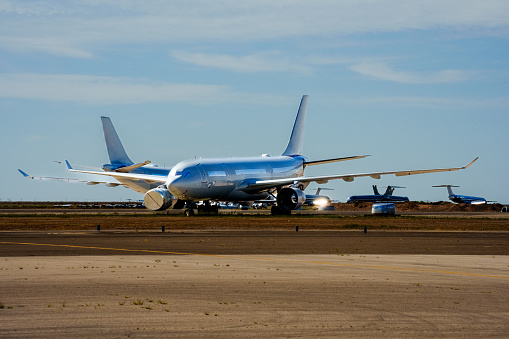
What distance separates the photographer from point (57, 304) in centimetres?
1383

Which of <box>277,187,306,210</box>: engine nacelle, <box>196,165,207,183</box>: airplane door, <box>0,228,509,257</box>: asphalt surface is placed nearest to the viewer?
<box>0,228,509,257</box>: asphalt surface

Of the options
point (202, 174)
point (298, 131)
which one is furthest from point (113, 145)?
point (298, 131)

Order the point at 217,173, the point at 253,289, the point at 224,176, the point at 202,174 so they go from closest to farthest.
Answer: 1. the point at 253,289
2. the point at 202,174
3. the point at 217,173
4. the point at 224,176

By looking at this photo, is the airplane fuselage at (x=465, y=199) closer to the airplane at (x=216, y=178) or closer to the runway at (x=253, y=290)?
the airplane at (x=216, y=178)

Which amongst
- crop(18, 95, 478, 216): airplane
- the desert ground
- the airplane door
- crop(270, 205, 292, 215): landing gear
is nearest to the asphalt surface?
the desert ground

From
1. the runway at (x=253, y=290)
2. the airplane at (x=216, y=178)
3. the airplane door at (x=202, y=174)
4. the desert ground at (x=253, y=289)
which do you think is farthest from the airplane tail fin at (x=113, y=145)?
the runway at (x=253, y=290)

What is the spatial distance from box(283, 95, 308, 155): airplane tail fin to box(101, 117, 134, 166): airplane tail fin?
63.1 ft

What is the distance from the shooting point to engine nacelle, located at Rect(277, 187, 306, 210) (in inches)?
2530

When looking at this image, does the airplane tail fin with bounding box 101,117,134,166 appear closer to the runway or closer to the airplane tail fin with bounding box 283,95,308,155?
the airplane tail fin with bounding box 283,95,308,155

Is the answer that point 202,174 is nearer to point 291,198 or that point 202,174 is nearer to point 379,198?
point 291,198

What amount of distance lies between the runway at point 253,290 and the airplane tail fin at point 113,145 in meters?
44.4

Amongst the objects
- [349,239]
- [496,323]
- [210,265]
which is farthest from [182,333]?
[349,239]

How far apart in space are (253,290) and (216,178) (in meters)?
46.1

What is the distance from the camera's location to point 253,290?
53.2ft
